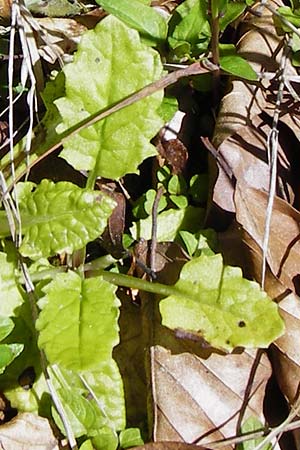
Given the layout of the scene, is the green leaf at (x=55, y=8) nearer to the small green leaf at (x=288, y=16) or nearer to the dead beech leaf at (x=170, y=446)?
the small green leaf at (x=288, y=16)

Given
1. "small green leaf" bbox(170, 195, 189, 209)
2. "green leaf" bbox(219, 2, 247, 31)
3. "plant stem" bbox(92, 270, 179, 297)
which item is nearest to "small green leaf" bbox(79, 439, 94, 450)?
"plant stem" bbox(92, 270, 179, 297)

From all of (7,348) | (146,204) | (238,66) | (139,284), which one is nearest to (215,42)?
(238,66)

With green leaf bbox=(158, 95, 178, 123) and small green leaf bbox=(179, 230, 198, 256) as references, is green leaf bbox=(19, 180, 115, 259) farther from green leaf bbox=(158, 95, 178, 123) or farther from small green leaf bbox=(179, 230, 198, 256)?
green leaf bbox=(158, 95, 178, 123)

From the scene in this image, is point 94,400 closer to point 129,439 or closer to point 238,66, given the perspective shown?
point 129,439

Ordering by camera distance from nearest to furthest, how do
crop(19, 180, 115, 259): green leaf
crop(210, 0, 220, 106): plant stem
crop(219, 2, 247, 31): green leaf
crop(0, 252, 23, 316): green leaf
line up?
crop(19, 180, 115, 259): green leaf → crop(0, 252, 23, 316): green leaf → crop(210, 0, 220, 106): plant stem → crop(219, 2, 247, 31): green leaf

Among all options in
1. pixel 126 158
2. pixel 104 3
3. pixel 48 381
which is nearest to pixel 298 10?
pixel 104 3

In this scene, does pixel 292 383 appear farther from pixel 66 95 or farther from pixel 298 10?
pixel 298 10

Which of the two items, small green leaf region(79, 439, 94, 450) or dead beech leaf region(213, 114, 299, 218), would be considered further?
dead beech leaf region(213, 114, 299, 218)
